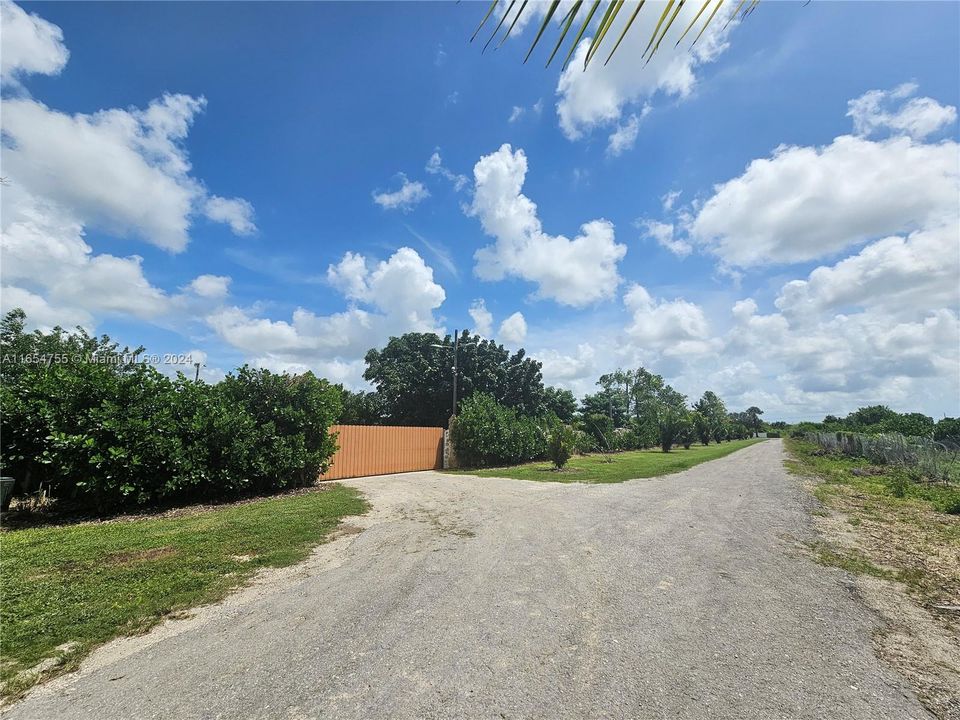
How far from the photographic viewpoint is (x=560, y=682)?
2.69m

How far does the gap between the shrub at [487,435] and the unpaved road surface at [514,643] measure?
1279cm

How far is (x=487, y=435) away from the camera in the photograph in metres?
19.1

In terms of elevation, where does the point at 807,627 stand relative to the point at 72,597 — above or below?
below

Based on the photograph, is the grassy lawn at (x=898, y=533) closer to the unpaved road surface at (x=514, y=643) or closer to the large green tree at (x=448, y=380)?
the unpaved road surface at (x=514, y=643)

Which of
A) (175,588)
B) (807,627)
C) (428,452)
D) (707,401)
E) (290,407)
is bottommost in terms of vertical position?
(807,627)

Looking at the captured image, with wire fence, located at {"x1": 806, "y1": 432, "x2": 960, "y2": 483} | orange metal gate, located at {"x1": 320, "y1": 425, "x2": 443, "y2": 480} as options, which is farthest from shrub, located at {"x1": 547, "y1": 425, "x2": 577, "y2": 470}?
wire fence, located at {"x1": 806, "y1": 432, "x2": 960, "y2": 483}

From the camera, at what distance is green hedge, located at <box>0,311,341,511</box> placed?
740cm

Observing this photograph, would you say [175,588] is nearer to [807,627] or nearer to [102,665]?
[102,665]

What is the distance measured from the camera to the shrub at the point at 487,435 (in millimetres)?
18859

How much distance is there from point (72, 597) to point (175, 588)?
780mm

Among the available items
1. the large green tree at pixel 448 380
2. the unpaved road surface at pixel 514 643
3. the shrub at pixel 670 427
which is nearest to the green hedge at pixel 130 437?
the unpaved road surface at pixel 514 643

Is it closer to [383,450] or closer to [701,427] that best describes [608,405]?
[701,427]

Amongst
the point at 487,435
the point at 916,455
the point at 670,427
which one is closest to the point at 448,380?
the point at 487,435

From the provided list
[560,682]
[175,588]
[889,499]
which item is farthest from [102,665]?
[889,499]
